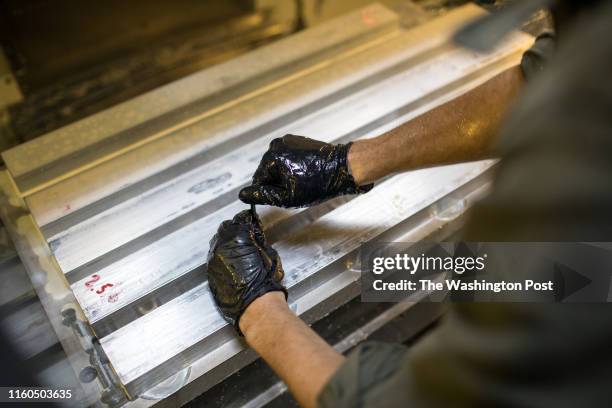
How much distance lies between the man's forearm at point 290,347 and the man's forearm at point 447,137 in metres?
0.54

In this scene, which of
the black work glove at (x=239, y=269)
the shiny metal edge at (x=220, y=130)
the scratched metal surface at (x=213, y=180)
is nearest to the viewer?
the black work glove at (x=239, y=269)

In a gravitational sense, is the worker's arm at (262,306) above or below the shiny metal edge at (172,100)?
below

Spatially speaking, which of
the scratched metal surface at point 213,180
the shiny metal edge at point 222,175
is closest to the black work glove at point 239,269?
the scratched metal surface at point 213,180

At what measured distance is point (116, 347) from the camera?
152 centimetres

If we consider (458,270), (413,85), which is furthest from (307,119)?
(458,270)

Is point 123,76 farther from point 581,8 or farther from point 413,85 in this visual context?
point 581,8

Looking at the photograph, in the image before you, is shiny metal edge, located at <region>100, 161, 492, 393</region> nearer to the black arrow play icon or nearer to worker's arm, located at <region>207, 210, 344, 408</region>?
worker's arm, located at <region>207, 210, 344, 408</region>

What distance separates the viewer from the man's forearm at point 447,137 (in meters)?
1.64

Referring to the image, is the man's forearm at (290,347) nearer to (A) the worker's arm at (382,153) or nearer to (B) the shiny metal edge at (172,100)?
(A) the worker's arm at (382,153)

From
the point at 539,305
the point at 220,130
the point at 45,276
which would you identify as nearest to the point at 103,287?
the point at 45,276

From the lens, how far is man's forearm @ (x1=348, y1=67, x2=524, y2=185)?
64.6 inches

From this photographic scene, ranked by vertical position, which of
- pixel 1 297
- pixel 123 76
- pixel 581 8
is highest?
pixel 123 76

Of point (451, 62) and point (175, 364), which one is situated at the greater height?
point (451, 62)

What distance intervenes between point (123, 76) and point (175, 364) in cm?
184
